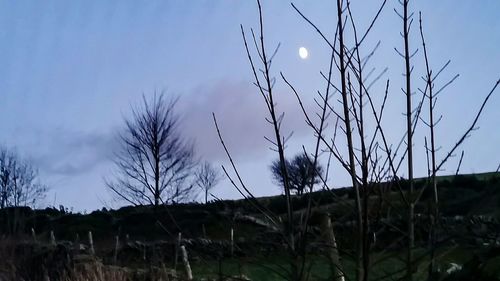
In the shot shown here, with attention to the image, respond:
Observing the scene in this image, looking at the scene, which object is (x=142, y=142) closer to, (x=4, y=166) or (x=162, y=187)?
(x=162, y=187)

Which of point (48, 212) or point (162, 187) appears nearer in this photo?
point (162, 187)

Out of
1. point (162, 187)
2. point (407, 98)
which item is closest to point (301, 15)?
point (407, 98)

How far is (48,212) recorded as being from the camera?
126ft

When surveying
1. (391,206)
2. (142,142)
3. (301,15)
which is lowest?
(391,206)

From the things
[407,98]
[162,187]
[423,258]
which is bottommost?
[423,258]

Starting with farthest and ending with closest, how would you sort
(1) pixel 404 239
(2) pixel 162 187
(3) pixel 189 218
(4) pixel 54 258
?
(2) pixel 162 187 → (3) pixel 189 218 → (4) pixel 54 258 → (1) pixel 404 239

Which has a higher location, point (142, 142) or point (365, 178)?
point (142, 142)

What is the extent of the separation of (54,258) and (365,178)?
390 inches

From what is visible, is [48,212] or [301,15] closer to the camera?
[301,15]

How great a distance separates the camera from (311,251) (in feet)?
8.68

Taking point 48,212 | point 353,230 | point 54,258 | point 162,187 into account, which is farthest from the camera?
point 48,212

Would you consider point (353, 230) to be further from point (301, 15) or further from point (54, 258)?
point (54, 258)

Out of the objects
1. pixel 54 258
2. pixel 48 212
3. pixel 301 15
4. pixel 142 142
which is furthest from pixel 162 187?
pixel 301 15

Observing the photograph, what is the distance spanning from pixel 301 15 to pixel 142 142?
28478mm
